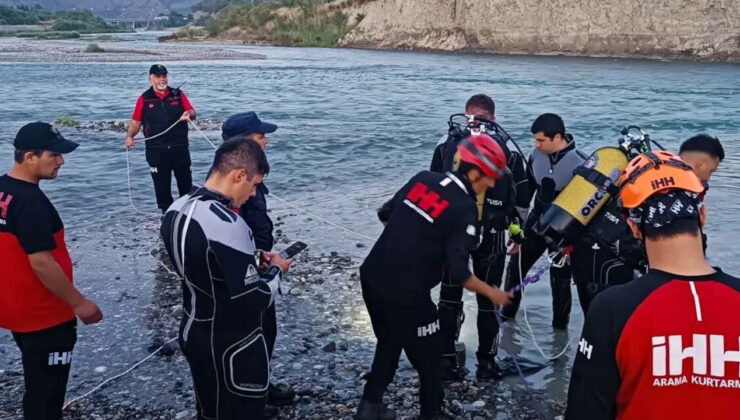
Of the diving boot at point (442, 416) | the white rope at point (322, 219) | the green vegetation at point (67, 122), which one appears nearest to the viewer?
the diving boot at point (442, 416)

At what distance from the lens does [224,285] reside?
3.73m

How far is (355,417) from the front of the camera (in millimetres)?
5098

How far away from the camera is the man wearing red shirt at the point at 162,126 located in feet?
31.0

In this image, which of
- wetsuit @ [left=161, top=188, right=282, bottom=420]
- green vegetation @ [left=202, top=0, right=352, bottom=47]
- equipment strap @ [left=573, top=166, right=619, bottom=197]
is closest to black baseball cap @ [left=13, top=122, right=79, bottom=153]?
wetsuit @ [left=161, top=188, right=282, bottom=420]

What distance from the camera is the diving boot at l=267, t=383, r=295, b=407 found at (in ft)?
17.7

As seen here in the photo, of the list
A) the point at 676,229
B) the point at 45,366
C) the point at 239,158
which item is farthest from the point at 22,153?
the point at 676,229

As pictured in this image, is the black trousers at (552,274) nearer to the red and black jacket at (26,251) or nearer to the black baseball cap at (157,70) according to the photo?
the red and black jacket at (26,251)

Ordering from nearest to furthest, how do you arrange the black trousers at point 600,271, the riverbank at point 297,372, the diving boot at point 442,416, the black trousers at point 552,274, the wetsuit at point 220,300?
the wetsuit at point 220,300, the diving boot at point 442,416, the riverbank at point 297,372, the black trousers at point 600,271, the black trousers at point 552,274

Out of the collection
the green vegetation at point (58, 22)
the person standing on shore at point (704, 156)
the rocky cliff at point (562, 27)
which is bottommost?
the person standing on shore at point (704, 156)

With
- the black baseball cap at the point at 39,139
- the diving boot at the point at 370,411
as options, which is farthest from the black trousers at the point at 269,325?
the black baseball cap at the point at 39,139

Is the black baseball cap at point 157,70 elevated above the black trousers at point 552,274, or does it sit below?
above

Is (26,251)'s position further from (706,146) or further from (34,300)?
(706,146)

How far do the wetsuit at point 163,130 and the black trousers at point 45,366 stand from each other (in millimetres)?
5289

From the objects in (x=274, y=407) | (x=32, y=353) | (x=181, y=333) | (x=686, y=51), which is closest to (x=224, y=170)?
(x=181, y=333)
